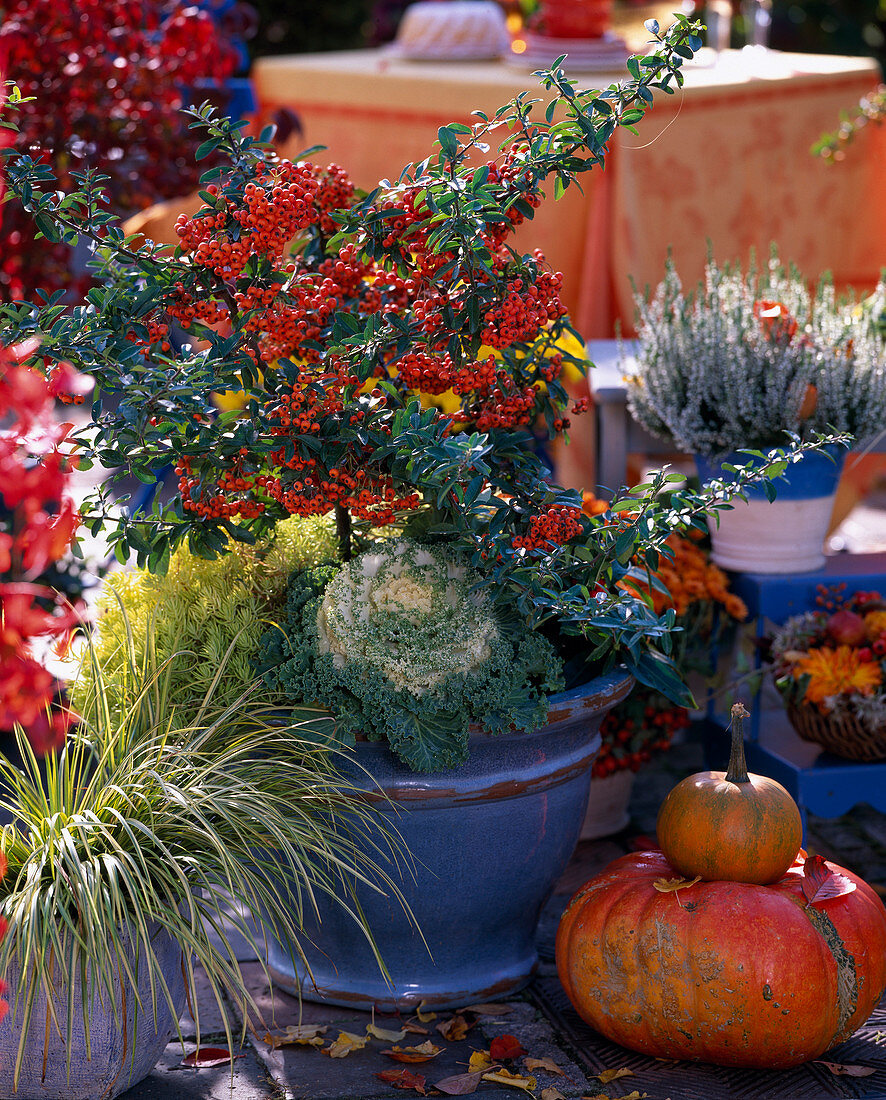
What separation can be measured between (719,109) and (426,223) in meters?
2.35

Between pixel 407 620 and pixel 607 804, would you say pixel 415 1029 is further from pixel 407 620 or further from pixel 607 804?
pixel 607 804

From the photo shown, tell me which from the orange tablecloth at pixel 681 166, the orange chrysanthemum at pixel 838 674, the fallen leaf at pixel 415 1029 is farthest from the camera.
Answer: the orange tablecloth at pixel 681 166

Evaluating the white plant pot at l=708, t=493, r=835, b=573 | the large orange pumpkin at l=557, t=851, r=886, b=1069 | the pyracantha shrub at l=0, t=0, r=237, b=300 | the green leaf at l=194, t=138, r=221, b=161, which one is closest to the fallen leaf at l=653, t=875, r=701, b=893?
the large orange pumpkin at l=557, t=851, r=886, b=1069

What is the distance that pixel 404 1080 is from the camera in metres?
1.79

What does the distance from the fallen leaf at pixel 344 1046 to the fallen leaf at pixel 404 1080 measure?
8 cm

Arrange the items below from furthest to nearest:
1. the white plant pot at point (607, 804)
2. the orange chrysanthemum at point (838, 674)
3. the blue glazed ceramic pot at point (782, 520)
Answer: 1. the white plant pot at point (607, 804)
2. the blue glazed ceramic pot at point (782, 520)
3. the orange chrysanthemum at point (838, 674)

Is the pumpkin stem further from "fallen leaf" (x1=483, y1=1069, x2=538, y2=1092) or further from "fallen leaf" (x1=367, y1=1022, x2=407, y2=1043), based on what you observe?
"fallen leaf" (x1=367, y1=1022, x2=407, y2=1043)

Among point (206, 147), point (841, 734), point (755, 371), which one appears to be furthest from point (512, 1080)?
point (206, 147)

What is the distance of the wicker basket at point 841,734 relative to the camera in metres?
2.31

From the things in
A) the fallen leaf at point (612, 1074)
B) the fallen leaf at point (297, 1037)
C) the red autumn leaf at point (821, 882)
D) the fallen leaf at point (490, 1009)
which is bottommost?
the fallen leaf at point (490, 1009)

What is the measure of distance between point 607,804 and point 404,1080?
37.0 inches

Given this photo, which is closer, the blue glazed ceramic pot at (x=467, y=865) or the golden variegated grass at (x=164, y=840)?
the golden variegated grass at (x=164, y=840)

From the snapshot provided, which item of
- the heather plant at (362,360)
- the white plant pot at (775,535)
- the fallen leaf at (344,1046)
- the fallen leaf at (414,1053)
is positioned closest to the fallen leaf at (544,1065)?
the fallen leaf at (414,1053)

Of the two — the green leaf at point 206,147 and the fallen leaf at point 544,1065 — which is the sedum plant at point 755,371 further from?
the fallen leaf at point 544,1065
